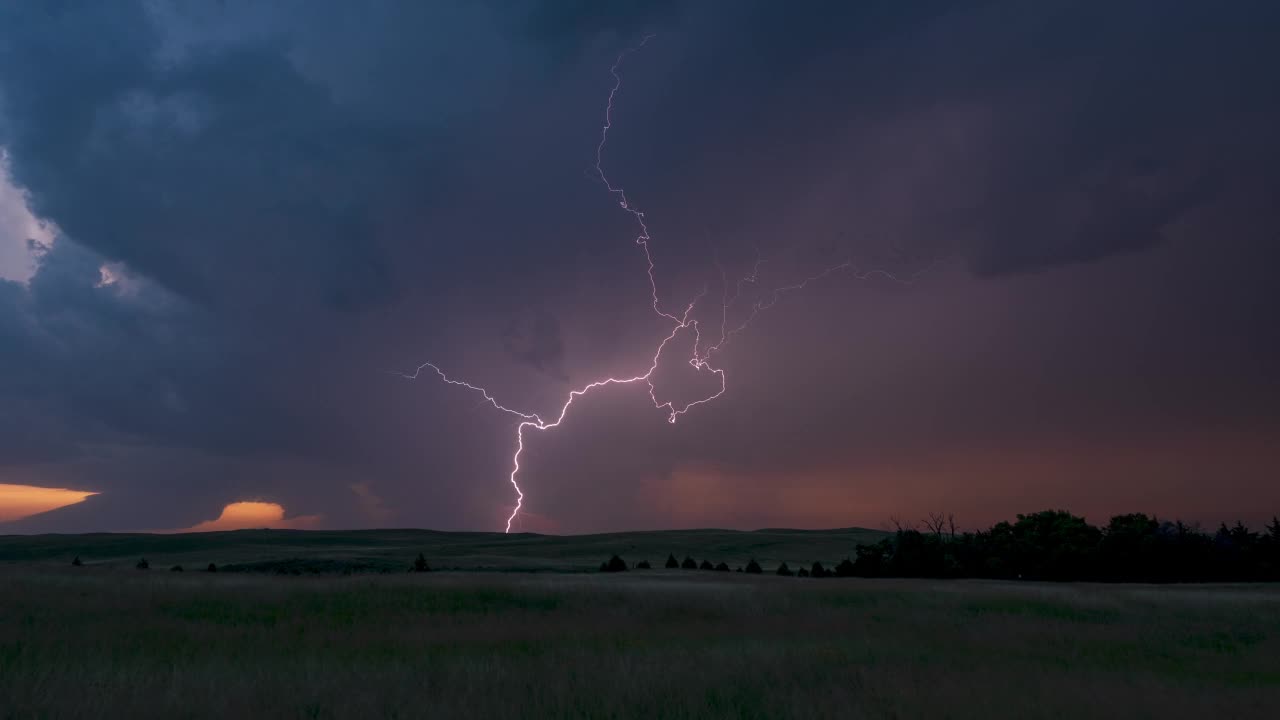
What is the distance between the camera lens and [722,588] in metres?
25.4

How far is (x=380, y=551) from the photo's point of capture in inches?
3110

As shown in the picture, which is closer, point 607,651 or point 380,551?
point 607,651

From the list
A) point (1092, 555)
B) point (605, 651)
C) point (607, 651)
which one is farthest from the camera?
point (1092, 555)

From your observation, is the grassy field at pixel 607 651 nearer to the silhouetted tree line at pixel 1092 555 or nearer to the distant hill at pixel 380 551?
the silhouetted tree line at pixel 1092 555

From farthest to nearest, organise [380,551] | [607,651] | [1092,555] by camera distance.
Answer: [380,551]
[1092,555]
[607,651]

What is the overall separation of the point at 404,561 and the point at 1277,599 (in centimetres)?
4759

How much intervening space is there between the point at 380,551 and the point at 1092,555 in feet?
193

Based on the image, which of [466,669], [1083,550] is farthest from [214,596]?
[1083,550]

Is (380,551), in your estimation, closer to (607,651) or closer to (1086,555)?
(1086,555)

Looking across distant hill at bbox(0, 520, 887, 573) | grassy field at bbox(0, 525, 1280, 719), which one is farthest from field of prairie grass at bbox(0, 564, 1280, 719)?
distant hill at bbox(0, 520, 887, 573)

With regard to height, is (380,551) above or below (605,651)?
above

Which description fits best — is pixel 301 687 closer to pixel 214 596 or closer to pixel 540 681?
pixel 540 681

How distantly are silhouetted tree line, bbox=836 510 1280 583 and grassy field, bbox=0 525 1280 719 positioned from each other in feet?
72.8

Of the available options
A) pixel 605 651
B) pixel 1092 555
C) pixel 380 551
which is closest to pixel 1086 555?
pixel 1092 555
